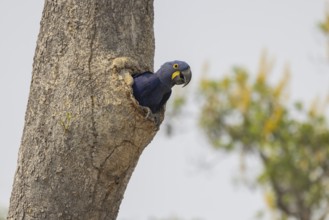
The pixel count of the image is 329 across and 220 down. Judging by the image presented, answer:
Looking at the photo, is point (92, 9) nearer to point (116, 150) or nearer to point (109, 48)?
point (109, 48)

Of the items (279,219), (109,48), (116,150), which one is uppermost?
(109,48)

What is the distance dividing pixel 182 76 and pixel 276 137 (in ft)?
55.1

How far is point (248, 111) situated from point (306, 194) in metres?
2.55

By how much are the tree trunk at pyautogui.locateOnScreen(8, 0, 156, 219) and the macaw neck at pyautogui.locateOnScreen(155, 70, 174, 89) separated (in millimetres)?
153

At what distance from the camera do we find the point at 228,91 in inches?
864

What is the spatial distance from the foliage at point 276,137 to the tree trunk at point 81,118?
1634 cm

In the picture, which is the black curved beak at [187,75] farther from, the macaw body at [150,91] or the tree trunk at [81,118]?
the tree trunk at [81,118]

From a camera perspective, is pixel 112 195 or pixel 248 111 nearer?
pixel 112 195

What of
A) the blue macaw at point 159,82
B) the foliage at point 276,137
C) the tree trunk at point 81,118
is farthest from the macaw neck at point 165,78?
the foliage at point 276,137

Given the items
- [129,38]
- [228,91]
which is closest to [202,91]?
[228,91]

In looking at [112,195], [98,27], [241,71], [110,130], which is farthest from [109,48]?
[241,71]

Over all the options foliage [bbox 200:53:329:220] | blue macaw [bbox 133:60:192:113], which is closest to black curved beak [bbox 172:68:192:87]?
blue macaw [bbox 133:60:192:113]

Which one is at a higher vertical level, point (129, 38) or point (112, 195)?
point (129, 38)

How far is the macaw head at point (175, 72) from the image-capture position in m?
5.05
